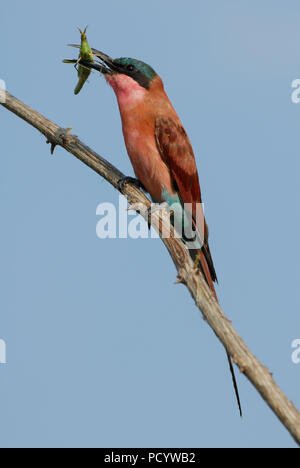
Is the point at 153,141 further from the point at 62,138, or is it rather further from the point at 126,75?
the point at 62,138

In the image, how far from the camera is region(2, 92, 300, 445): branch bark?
2.63 m

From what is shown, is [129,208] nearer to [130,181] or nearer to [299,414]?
[130,181]

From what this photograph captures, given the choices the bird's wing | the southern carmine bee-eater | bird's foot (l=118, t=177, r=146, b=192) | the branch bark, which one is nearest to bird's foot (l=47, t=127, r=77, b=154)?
the branch bark

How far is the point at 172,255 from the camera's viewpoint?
3.30 meters

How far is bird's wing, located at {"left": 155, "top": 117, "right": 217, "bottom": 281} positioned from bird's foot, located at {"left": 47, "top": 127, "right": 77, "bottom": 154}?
2.74 feet

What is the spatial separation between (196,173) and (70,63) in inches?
44.4

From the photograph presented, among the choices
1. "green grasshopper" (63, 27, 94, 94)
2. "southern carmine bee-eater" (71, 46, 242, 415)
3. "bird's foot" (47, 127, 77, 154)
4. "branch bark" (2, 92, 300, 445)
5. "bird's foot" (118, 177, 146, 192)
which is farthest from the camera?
"southern carmine bee-eater" (71, 46, 242, 415)

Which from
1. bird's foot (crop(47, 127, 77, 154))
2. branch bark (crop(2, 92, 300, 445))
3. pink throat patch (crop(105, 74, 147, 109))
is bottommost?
branch bark (crop(2, 92, 300, 445))

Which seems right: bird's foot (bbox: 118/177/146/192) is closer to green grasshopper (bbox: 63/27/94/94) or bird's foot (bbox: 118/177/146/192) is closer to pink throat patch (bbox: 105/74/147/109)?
pink throat patch (bbox: 105/74/147/109)

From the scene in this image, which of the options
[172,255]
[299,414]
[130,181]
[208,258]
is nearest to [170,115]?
[130,181]

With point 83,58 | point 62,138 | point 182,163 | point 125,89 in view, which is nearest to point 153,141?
point 182,163

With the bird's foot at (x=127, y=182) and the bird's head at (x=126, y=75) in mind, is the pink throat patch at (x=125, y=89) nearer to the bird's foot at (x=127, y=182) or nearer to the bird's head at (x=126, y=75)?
the bird's head at (x=126, y=75)

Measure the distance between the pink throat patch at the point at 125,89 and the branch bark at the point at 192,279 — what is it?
69 centimetres

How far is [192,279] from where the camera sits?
124 inches
